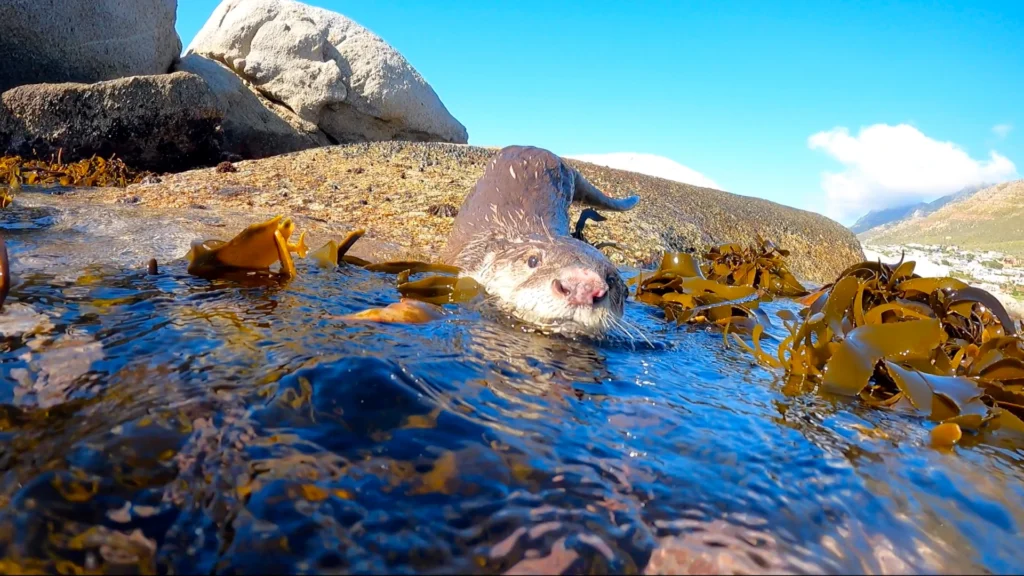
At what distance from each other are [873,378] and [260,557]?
242 centimetres

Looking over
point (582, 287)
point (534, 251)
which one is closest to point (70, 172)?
point (534, 251)

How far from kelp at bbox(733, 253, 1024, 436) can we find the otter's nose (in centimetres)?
73

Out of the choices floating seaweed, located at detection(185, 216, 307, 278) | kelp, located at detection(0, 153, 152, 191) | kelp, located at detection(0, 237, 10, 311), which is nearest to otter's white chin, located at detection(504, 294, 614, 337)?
floating seaweed, located at detection(185, 216, 307, 278)

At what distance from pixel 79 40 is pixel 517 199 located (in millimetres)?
7841

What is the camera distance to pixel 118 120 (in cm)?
766

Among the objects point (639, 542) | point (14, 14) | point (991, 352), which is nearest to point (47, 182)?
point (14, 14)

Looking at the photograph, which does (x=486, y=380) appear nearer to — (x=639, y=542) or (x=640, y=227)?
(x=639, y=542)

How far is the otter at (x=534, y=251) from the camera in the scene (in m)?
2.98

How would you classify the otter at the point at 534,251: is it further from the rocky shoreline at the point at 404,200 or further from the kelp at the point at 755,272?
the kelp at the point at 755,272

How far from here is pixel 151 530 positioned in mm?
1016

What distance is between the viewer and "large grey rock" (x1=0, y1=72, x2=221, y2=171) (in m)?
7.41

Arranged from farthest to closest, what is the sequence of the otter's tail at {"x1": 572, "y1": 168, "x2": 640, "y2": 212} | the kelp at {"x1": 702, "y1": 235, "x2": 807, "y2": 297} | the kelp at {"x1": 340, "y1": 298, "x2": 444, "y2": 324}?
the otter's tail at {"x1": 572, "y1": 168, "x2": 640, "y2": 212}
the kelp at {"x1": 702, "y1": 235, "x2": 807, "y2": 297}
the kelp at {"x1": 340, "y1": 298, "x2": 444, "y2": 324}

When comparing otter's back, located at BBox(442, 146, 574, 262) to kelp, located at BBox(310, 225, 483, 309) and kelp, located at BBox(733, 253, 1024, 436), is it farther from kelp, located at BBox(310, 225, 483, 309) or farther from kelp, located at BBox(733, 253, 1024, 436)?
kelp, located at BBox(733, 253, 1024, 436)

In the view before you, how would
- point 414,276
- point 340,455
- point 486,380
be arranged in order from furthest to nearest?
point 414,276, point 486,380, point 340,455
